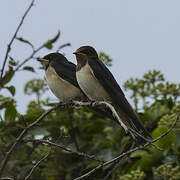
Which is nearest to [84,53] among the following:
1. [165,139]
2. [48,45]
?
[165,139]

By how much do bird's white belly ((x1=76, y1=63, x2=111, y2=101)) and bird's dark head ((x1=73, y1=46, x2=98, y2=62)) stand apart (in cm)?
25

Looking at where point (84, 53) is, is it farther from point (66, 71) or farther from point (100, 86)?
point (100, 86)

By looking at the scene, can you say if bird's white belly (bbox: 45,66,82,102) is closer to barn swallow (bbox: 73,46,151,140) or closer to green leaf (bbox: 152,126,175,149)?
barn swallow (bbox: 73,46,151,140)

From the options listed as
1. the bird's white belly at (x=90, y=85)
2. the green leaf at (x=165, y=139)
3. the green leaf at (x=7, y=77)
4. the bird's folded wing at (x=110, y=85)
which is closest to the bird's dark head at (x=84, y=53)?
the bird's folded wing at (x=110, y=85)

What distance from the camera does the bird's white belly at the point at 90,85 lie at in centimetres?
486

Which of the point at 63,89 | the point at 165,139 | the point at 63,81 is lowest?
the point at 165,139

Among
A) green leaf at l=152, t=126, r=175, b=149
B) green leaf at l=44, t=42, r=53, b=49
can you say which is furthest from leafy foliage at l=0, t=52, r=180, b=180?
green leaf at l=44, t=42, r=53, b=49

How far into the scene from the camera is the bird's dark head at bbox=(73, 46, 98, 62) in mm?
5277

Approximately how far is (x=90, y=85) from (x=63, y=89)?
570 mm

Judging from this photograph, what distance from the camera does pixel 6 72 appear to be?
5.86ft

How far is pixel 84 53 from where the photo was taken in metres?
5.34

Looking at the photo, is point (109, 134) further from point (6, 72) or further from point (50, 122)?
point (6, 72)

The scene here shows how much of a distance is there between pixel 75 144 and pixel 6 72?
12.2 feet

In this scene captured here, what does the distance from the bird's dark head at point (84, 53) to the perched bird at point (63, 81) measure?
35 centimetres
